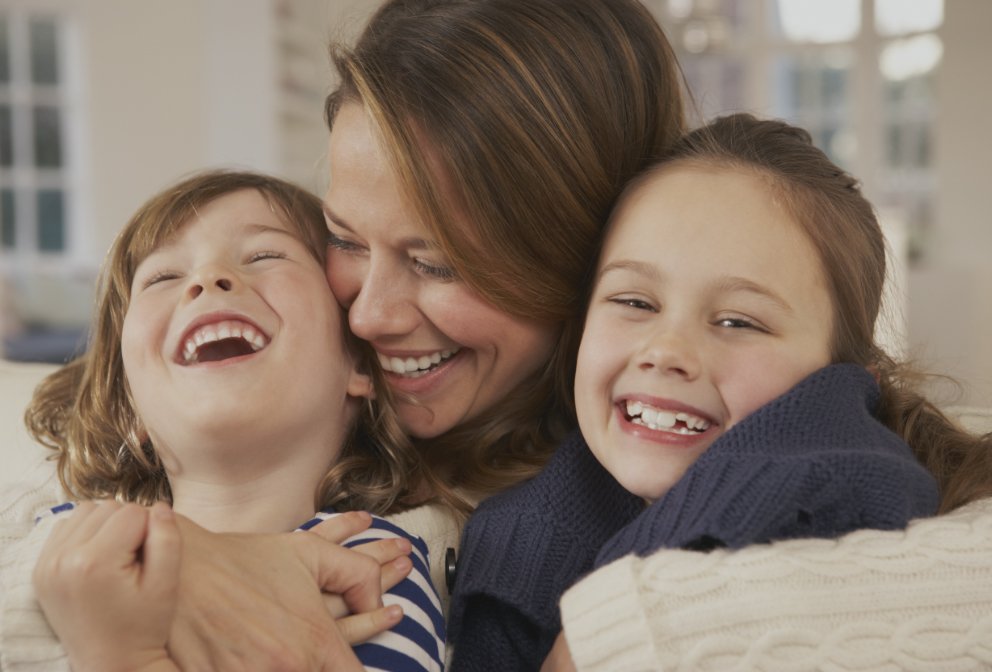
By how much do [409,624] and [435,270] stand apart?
1.71 ft

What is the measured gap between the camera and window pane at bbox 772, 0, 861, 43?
297 inches

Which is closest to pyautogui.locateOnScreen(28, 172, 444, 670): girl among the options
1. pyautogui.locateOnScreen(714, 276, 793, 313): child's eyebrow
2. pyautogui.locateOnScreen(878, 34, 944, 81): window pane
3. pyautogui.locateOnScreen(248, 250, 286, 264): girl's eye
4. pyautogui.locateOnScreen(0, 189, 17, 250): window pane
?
pyautogui.locateOnScreen(248, 250, 286, 264): girl's eye

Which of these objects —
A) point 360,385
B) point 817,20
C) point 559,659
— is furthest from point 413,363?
point 817,20

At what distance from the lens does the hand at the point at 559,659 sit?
3.76 ft

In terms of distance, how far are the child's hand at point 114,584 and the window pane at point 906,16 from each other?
7323 mm

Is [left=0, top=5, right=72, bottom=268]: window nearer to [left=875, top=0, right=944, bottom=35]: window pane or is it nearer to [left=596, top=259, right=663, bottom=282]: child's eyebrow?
[left=875, top=0, right=944, bottom=35]: window pane

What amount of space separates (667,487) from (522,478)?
32 cm

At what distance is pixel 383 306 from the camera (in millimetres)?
1452

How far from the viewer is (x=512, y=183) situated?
1.42 metres

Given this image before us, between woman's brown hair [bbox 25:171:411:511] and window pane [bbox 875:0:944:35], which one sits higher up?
window pane [bbox 875:0:944:35]

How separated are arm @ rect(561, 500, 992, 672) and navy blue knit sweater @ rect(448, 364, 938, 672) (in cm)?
3

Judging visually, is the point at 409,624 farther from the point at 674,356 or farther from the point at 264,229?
Answer: the point at 264,229

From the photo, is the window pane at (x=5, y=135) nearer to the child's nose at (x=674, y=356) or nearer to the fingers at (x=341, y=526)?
the fingers at (x=341, y=526)

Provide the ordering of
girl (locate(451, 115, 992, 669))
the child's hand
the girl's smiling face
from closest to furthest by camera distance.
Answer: the child's hand, girl (locate(451, 115, 992, 669)), the girl's smiling face
